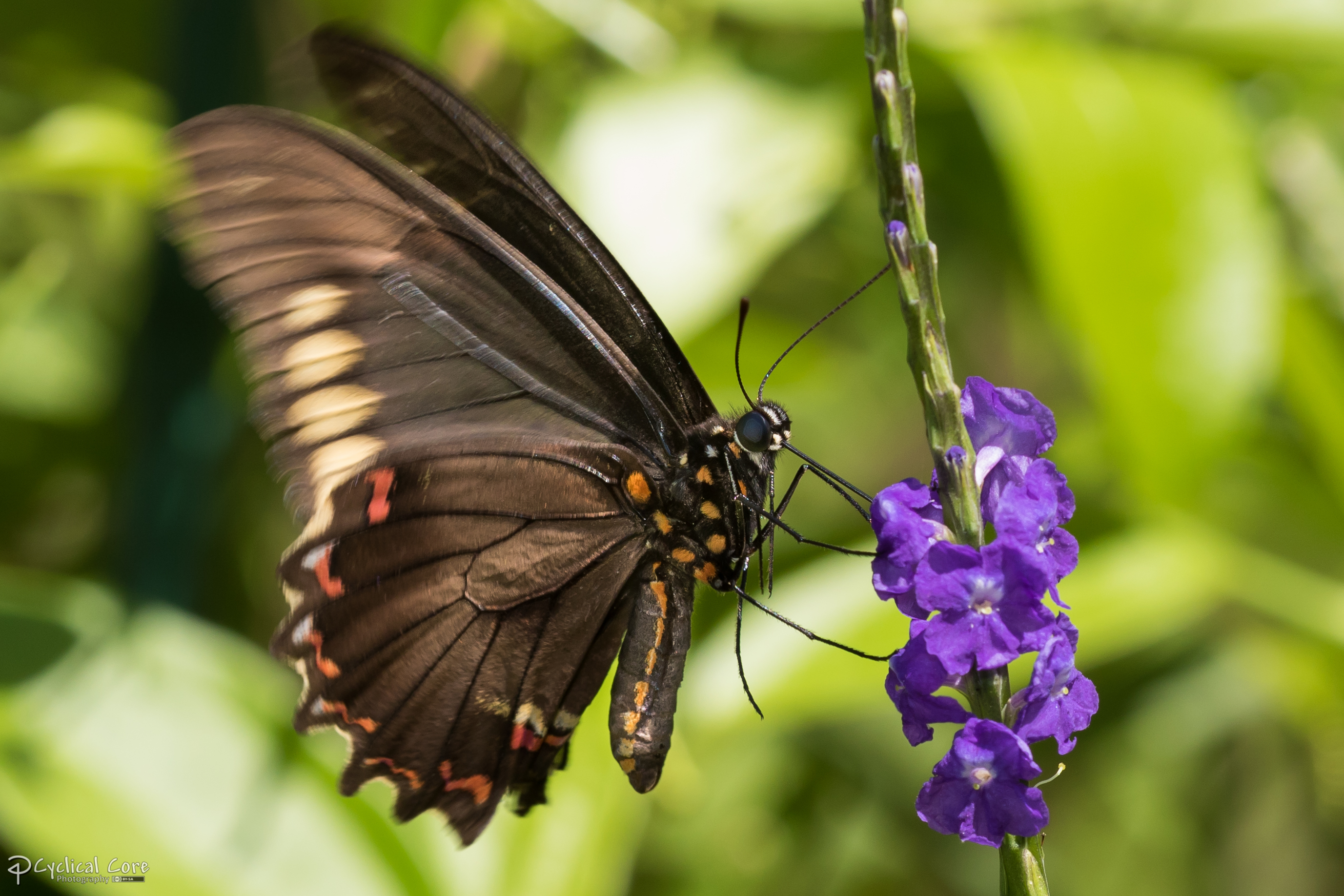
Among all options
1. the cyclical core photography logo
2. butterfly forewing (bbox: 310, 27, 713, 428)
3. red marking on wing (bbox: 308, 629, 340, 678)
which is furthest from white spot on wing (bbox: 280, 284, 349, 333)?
the cyclical core photography logo

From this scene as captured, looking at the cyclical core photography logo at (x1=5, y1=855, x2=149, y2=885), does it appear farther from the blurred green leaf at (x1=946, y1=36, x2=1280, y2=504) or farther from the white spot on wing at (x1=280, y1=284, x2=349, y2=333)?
the blurred green leaf at (x1=946, y1=36, x2=1280, y2=504)

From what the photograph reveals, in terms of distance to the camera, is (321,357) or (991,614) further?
(321,357)

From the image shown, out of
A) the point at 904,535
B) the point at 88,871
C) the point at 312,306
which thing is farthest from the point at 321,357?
the point at 904,535

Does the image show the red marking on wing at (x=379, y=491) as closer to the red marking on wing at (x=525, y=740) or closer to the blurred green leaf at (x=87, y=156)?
the red marking on wing at (x=525, y=740)

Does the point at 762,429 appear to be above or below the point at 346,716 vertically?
above

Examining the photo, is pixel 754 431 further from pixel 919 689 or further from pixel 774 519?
pixel 919 689

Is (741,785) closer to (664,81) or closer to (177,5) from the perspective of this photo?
(664,81)
